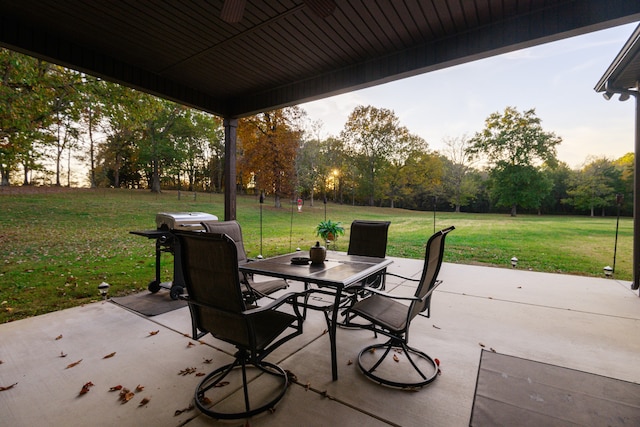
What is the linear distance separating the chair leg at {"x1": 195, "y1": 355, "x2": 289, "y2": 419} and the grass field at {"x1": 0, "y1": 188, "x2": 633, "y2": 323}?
8.43 ft

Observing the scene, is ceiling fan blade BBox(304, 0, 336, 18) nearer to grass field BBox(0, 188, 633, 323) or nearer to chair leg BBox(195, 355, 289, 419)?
chair leg BBox(195, 355, 289, 419)

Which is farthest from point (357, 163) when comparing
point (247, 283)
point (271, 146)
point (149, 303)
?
point (247, 283)

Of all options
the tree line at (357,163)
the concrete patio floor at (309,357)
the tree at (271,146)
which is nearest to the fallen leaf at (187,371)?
the concrete patio floor at (309,357)

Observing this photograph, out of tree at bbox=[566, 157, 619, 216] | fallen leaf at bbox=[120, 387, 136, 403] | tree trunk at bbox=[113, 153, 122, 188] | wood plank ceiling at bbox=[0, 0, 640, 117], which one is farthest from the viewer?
tree trunk at bbox=[113, 153, 122, 188]

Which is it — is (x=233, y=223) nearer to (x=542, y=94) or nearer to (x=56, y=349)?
(x=56, y=349)

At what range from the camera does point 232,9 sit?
2033 millimetres

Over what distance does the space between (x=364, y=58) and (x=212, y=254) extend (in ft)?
9.37

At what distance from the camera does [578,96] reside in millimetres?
9078

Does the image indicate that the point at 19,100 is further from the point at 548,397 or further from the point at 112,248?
the point at 548,397

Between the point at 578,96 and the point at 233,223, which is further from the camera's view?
the point at 578,96

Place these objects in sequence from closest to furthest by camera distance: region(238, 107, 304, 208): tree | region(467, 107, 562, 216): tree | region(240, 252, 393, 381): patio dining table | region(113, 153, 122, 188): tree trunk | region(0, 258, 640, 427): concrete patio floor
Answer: region(0, 258, 640, 427): concrete patio floor, region(240, 252, 393, 381): patio dining table, region(238, 107, 304, 208): tree, region(467, 107, 562, 216): tree, region(113, 153, 122, 188): tree trunk

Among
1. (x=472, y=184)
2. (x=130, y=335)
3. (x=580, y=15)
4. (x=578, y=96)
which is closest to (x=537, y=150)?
(x=472, y=184)

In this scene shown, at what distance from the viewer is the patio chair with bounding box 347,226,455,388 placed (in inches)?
75.9

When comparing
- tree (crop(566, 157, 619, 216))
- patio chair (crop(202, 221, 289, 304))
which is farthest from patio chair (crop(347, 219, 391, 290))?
tree (crop(566, 157, 619, 216))
